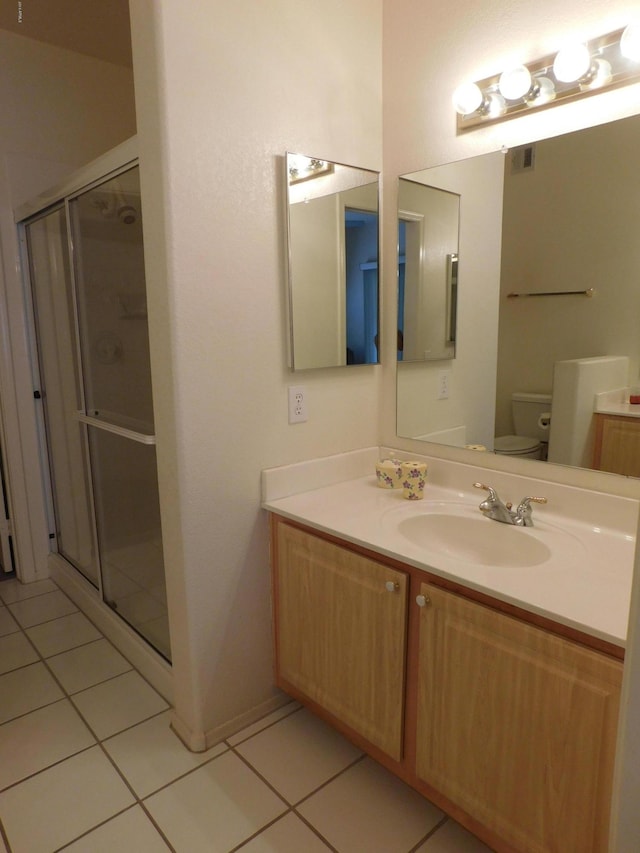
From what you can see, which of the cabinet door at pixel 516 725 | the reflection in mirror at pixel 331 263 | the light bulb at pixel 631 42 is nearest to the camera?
the cabinet door at pixel 516 725

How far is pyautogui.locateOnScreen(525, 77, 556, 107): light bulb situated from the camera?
4.91ft

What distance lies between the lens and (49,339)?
274 centimetres

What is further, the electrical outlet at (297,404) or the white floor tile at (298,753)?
the electrical outlet at (297,404)

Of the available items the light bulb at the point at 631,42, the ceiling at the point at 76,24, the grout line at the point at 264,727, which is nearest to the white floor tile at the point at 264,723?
the grout line at the point at 264,727

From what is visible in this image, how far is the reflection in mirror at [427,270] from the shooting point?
72.6 inches

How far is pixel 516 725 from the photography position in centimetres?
118

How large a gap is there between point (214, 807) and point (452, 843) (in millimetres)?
666

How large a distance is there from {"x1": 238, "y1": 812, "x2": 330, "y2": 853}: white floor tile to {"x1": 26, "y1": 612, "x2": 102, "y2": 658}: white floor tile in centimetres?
127

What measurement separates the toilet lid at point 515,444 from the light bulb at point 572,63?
3.23 feet

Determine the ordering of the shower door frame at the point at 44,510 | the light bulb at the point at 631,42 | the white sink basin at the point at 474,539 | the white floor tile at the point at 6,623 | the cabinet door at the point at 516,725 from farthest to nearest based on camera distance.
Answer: the white floor tile at the point at 6,623, the shower door frame at the point at 44,510, the white sink basin at the point at 474,539, the light bulb at the point at 631,42, the cabinet door at the point at 516,725

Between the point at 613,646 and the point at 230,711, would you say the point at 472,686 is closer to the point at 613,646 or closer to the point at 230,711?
the point at 613,646

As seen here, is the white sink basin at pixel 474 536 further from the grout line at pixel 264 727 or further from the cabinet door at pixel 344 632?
the grout line at pixel 264 727

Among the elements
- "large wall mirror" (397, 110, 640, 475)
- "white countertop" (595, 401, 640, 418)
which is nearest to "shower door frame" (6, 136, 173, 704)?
"large wall mirror" (397, 110, 640, 475)

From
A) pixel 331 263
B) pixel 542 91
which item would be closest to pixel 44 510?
pixel 331 263
